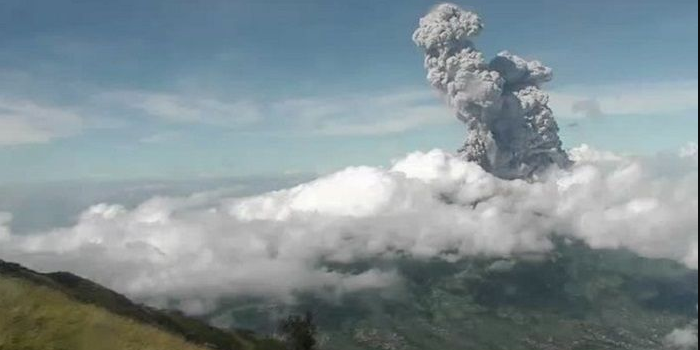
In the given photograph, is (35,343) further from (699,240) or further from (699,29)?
(699,29)

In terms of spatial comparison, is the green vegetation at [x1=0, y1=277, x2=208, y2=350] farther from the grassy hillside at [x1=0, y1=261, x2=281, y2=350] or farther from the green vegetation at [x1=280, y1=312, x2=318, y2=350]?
the green vegetation at [x1=280, y1=312, x2=318, y2=350]

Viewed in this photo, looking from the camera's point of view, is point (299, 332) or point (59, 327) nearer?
point (59, 327)

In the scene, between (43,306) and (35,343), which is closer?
(35,343)

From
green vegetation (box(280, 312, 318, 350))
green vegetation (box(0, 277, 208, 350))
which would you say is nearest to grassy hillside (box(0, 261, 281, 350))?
green vegetation (box(0, 277, 208, 350))

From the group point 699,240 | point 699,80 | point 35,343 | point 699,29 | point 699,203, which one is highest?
point 699,29

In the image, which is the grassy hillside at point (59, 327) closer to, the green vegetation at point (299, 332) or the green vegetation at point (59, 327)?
the green vegetation at point (59, 327)

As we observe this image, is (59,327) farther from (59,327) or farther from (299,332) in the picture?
(299,332)

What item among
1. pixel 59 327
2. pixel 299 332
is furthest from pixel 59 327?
pixel 299 332

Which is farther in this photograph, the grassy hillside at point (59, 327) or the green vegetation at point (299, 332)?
the green vegetation at point (299, 332)

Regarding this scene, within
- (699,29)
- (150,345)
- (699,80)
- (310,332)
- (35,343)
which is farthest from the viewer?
(310,332)

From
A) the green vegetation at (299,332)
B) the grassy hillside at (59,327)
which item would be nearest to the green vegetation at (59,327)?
the grassy hillside at (59,327)

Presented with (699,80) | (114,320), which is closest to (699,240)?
(699,80)
